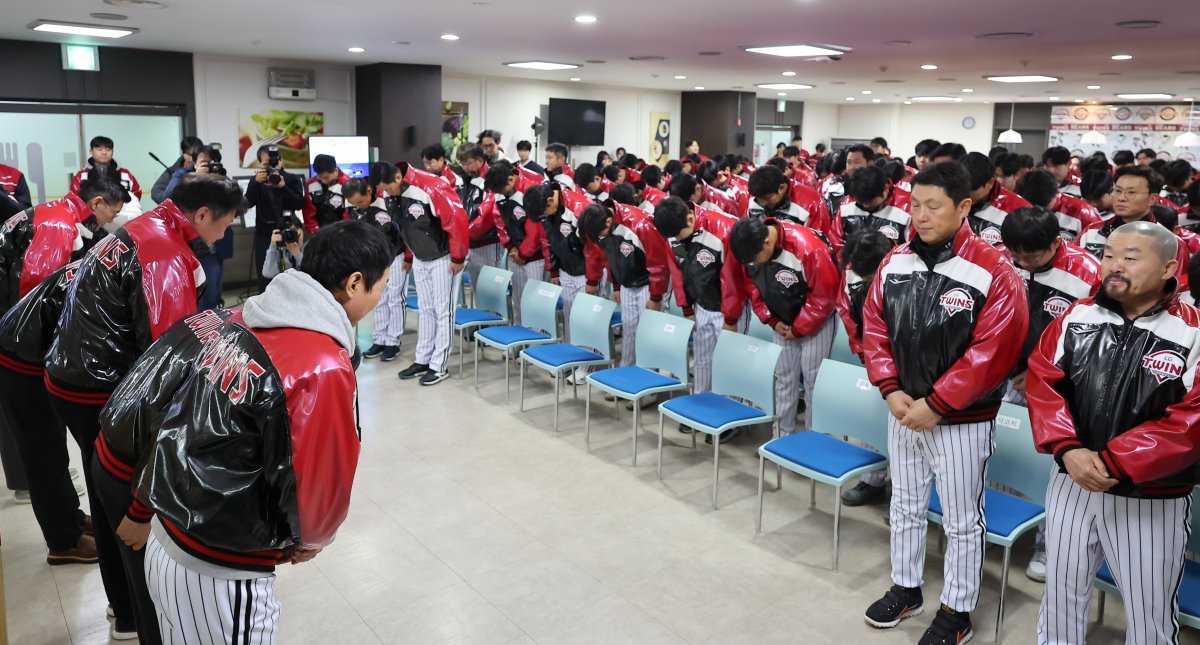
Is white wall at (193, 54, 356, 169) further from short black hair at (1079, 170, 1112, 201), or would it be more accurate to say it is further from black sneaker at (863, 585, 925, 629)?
black sneaker at (863, 585, 925, 629)

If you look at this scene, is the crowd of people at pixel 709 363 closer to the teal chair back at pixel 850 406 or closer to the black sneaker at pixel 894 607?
→ the black sneaker at pixel 894 607

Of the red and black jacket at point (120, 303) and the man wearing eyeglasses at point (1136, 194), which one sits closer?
the red and black jacket at point (120, 303)

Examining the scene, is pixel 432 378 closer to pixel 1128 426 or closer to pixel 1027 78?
pixel 1128 426

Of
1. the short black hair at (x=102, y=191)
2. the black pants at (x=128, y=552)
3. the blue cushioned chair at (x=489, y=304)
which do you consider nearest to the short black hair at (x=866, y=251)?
the blue cushioned chair at (x=489, y=304)

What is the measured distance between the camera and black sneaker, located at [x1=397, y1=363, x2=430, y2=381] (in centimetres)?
641

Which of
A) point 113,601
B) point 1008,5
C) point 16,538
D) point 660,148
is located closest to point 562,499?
point 113,601

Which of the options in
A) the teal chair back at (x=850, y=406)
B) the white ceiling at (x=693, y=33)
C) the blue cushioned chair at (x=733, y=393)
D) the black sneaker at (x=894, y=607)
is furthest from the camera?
the white ceiling at (x=693, y=33)

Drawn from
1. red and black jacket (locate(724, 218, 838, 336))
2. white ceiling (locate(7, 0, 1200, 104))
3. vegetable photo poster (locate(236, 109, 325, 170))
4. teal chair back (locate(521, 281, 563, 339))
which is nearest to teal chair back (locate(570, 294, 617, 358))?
teal chair back (locate(521, 281, 563, 339))

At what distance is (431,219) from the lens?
6262mm

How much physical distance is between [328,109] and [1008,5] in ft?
30.7

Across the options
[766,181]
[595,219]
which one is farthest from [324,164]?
[766,181]

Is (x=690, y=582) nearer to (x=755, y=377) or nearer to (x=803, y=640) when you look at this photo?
(x=803, y=640)

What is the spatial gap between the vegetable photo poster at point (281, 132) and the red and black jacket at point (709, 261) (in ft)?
26.0

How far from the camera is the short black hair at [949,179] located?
2.93m
